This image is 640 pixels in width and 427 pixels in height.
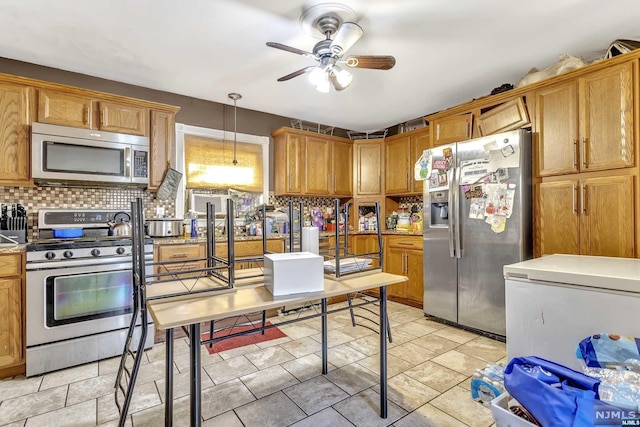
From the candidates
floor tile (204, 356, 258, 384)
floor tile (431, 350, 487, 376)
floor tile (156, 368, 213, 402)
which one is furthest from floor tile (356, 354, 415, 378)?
floor tile (156, 368, 213, 402)

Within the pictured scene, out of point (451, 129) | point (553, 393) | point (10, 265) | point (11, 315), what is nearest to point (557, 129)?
point (451, 129)

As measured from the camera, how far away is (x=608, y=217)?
7.54ft

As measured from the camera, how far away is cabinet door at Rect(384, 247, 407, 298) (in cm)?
390

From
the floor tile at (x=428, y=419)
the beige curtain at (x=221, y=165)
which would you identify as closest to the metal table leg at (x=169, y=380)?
the floor tile at (x=428, y=419)

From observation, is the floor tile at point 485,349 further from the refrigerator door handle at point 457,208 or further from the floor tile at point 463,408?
the refrigerator door handle at point 457,208

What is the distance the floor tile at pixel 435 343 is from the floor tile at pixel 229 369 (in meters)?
1.43

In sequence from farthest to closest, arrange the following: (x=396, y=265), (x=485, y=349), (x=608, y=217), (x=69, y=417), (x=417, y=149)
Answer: (x=417, y=149) < (x=396, y=265) < (x=485, y=349) < (x=608, y=217) < (x=69, y=417)

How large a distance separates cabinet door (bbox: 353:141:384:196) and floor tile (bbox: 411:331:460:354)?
2212 millimetres

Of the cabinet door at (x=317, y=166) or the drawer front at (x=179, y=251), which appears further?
the cabinet door at (x=317, y=166)

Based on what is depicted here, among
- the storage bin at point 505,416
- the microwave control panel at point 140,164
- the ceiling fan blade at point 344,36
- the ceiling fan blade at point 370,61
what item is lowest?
the storage bin at point 505,416

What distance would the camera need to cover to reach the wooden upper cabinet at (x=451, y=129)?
3.19 metres

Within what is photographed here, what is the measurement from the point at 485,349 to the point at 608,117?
1987mm

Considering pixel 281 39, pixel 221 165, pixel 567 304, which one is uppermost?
pixel 281 39

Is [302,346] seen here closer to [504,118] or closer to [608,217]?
A: [608,217]
